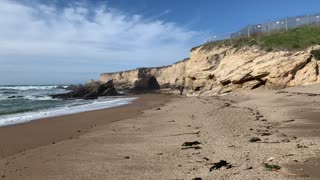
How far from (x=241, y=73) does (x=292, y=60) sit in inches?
160

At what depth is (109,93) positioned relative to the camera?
52.4 metres

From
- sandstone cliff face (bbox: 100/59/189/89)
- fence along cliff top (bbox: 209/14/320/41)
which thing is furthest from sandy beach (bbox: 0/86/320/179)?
sandstone cliff face (bbox: 100/59/189/89)

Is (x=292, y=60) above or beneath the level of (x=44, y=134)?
above

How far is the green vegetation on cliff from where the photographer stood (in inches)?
1021

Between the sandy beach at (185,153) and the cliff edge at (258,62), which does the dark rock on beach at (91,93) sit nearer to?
the cliff edge at (258,62)

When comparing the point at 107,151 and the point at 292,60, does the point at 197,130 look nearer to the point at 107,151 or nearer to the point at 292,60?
the point at 107,151

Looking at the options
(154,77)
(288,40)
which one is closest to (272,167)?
(288,40)

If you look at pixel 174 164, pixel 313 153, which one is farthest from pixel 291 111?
pixel 174 164

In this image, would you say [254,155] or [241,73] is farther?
[241,73]

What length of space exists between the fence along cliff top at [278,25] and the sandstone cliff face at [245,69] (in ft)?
8.93

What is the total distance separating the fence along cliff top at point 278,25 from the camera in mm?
30198

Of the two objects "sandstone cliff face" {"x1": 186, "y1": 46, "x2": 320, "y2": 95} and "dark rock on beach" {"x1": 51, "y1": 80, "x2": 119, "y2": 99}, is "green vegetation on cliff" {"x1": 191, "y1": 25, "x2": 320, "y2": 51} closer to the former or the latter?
"sandstone cliff face" {"x1": 186, "y1": 46, "x2": 320, "y2": 95}

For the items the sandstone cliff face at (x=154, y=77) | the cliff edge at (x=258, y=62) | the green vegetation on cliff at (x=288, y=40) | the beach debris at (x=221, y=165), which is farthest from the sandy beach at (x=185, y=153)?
the sandstone cliff face at (x=154, y=77)

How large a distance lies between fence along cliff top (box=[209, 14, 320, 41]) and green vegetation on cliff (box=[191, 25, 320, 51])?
1.39 metres
